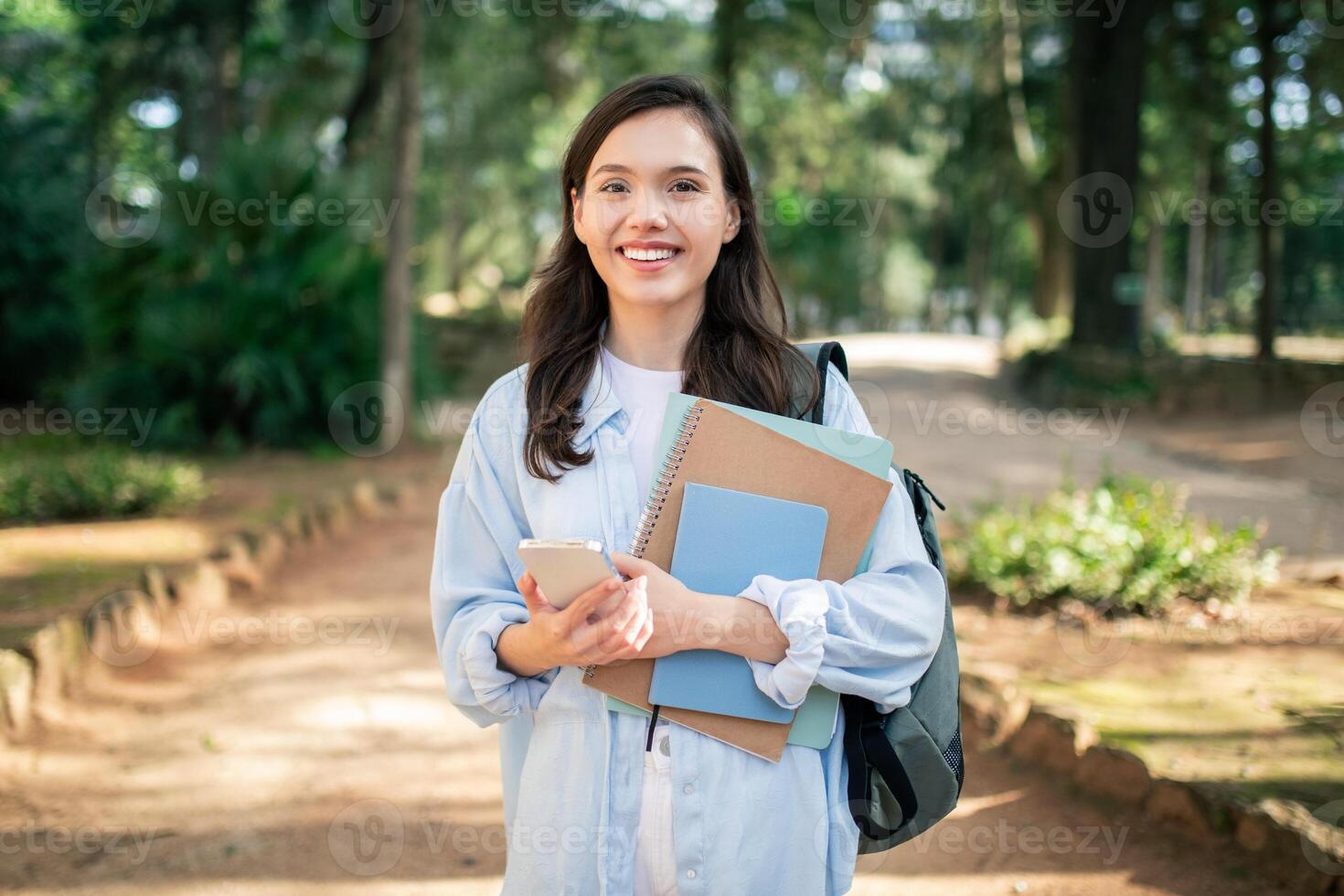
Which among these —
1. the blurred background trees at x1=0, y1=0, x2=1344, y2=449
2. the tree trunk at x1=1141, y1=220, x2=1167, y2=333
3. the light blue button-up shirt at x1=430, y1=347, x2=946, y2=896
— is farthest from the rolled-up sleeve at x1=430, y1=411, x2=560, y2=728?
the tree trunk at x1=1141, y1=220, x2=1167, y2=333

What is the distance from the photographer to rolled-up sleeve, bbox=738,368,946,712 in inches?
64.5

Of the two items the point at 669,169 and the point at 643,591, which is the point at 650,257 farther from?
the point at 643,591

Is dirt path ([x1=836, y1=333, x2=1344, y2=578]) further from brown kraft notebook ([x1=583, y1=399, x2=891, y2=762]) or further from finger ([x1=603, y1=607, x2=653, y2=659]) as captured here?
finger ([x1=603, y1=607, x2=653, y2=659])

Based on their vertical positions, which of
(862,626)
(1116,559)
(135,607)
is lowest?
(135,607)

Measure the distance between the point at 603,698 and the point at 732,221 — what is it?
0.89 meters

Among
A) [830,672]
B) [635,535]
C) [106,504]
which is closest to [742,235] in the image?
[635,535]

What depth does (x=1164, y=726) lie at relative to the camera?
381 cm

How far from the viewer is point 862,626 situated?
167 cm

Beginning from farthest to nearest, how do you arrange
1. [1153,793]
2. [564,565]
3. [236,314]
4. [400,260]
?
[400,260], [236,314], [1153,793], [564,565]

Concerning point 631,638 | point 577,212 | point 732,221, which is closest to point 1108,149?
point 732,221

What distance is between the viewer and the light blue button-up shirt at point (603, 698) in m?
1.68

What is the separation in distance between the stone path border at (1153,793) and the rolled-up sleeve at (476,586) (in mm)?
2367

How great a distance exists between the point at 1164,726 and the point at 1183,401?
36.7ft

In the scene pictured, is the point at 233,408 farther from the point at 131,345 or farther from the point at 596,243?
the point at 596,243
